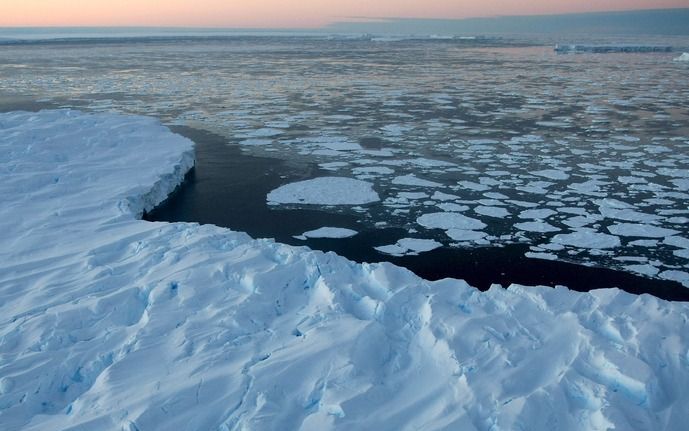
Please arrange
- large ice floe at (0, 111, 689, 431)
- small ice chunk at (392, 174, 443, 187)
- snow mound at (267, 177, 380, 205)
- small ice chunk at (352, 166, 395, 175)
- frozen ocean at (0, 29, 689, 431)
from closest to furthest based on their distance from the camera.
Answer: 1. large ice floe at (0, 111, 689, 431)
2. frozen ocean at (0, 29, 689, 431)
3. snow mound at (267, 177, 380, 205)
4. small ice chunk at (392, 174, 443, 187)
5. small ice chunk at (352, 166, 395, 175)

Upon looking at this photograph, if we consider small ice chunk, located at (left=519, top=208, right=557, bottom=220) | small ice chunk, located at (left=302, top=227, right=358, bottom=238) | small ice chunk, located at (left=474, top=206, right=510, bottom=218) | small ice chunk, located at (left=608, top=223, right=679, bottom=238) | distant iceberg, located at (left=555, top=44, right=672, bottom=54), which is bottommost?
distant iceberg, located at (left=555, top=44, right=672, bottom=54)

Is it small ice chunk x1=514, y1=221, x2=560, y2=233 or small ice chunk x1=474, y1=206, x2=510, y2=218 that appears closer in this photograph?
small ice chunk x1=514, y1=221, x2=560, y2=233

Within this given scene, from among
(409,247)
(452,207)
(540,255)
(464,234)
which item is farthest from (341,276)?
(452,207)

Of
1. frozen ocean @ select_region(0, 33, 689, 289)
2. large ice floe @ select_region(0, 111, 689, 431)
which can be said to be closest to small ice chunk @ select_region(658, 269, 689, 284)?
frozen ocean @ select_region(0, 33, 689, 289)

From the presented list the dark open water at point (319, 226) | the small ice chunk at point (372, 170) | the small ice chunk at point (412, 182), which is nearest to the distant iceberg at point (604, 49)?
the small ice chunk at point (372, 170)

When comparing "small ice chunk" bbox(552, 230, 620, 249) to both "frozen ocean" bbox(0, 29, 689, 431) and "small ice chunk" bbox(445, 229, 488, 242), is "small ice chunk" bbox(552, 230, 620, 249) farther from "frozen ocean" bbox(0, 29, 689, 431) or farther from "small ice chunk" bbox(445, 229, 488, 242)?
"small ice chunk" bbox(445, 229, 488, 242)

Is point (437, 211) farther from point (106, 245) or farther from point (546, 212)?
point (106, 245)

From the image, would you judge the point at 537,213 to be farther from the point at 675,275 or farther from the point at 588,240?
the point at 675,275
